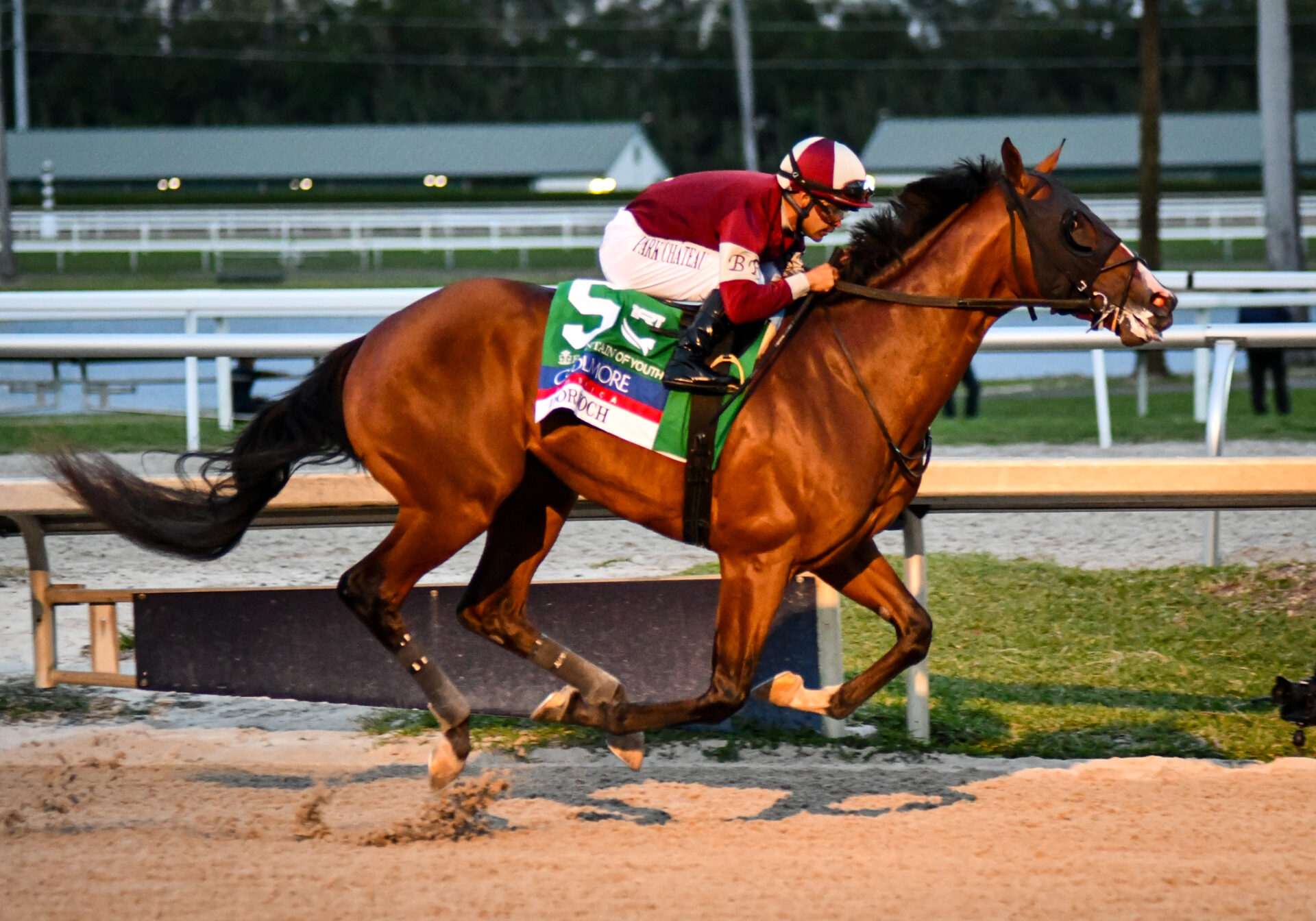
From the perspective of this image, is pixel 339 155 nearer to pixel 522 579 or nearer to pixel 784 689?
pixel 522 579

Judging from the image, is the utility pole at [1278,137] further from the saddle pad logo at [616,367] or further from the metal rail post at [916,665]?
the saddle pad logo at [616,367]

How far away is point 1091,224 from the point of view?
3.62 m

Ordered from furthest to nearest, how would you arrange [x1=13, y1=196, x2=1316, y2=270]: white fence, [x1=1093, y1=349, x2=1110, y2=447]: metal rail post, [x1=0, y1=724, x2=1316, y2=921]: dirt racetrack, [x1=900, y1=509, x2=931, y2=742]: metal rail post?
[x1=13, y1=196, x2=1316, y2=270]: white fence → [x1=1093, y1=349, x2=1110, y2=447]: metal rail post → [x1=900, y1=509, x2=931, y2=742]: metal rail post → [x1=0, y1=724, x2=1316, y2=921]: dirt racetrack

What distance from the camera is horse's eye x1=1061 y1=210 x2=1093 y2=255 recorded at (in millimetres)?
3592

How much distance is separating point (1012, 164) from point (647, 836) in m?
1.85

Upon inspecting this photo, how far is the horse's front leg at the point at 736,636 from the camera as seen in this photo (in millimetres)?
3566

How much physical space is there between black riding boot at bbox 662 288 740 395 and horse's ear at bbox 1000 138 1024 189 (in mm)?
762

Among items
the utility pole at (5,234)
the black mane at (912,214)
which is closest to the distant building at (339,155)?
the utility pole at (5,234)

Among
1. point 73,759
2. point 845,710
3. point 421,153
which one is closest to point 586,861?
point 845,710

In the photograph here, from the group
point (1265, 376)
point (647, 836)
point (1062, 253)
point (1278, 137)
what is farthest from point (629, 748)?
point (1278, 137)

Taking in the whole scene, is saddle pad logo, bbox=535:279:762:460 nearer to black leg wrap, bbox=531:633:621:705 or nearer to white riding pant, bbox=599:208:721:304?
white riding pant, bbox=599:208:721:304

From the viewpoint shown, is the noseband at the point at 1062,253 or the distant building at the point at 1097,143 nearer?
the noseband at the point at 1062,253

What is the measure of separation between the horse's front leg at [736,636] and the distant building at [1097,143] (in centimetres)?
4084

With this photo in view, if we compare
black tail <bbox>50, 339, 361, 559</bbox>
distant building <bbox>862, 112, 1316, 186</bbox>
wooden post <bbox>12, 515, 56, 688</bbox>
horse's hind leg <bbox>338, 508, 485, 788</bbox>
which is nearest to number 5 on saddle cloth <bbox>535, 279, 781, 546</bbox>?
horse's hind leg <bbox>338, 508, 485, 788</bbox>
